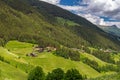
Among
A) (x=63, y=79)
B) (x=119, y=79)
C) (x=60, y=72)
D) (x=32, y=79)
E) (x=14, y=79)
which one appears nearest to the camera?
(x=119, y=79)

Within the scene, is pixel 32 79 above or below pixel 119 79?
below

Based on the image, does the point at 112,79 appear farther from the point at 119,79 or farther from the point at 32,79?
the point at 32,79

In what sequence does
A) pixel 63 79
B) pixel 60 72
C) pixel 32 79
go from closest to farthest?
pixel 63 79 → pixel 60 72 → pixel 32 79

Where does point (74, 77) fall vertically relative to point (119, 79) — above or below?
below

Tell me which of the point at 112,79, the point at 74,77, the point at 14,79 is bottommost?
the point at 14,79

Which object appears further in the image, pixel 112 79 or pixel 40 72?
pixel 40 72

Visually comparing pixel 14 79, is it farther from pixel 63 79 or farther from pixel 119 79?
pixel 119 79

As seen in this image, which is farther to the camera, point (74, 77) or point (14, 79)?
point (14, 79)

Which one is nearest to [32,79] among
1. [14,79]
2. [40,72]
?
[40,72]

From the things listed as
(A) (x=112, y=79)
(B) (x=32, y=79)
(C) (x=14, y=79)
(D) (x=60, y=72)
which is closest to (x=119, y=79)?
(A) (x=112, y=79)
